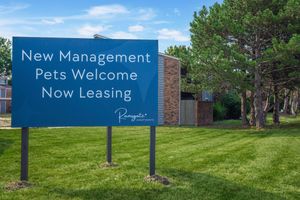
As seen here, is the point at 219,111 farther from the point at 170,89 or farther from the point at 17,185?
the point at 17,185

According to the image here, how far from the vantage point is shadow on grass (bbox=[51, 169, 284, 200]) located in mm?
6754

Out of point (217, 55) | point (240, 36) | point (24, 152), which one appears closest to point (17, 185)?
point (24, 152)

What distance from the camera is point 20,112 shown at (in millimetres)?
7281

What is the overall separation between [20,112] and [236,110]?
34.7 meters

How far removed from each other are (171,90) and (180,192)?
2238 centimetres

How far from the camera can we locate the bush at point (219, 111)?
36281mm

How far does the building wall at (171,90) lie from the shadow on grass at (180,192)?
69.4 ft

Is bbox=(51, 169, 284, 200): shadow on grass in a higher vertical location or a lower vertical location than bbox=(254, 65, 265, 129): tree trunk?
lower

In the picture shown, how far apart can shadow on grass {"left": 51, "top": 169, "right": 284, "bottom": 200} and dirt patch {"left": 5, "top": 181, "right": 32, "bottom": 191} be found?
1.94 feet

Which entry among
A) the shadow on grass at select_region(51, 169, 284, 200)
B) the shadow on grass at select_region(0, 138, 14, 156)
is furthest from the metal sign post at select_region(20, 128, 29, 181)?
the shadow on grass at select_region(0, 138, 14, 156)

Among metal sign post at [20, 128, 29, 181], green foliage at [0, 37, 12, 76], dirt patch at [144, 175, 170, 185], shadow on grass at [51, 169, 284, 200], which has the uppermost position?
green foliage at [0, 37, 12, 76]

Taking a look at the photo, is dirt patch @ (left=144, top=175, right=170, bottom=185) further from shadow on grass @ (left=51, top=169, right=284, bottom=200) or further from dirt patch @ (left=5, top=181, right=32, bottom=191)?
dirt patch @ (left=5, top=181, right=32, bottom=191)

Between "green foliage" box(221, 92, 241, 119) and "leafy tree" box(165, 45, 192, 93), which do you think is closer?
"leafy tree" box(165, 45, 192, 93)

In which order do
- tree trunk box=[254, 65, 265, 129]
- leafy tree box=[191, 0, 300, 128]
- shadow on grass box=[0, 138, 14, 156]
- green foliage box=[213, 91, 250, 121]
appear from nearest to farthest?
shadow on grass box=[0, 138, 14, 156] → leafy tree box=[191, 0, 300, 128] → tree trunk box=[254, 65, 265, 129] → green foliage box=[213, 91, 250, 121]
